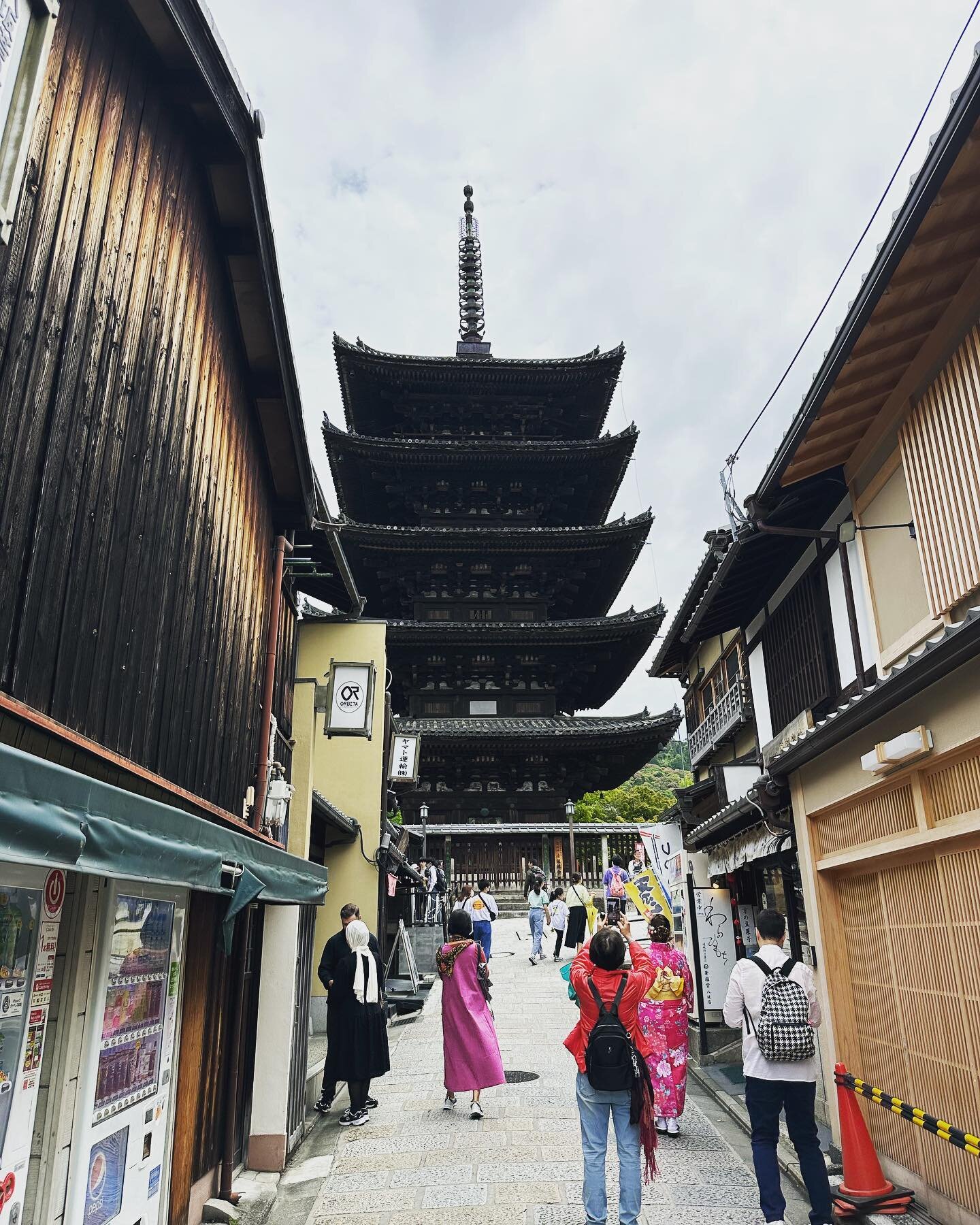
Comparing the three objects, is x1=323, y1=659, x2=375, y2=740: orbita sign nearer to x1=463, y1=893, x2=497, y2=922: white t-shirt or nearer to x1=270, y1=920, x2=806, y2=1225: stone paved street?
x1=270, y1=920, x2=806, y2=1225: stone paved street

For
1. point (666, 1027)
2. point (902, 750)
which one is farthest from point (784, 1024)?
point (666, 1027)

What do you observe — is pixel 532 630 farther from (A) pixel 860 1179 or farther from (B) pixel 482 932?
(A) pixel 860 1179

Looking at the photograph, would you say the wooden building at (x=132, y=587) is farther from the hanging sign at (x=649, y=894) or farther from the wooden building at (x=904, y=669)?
the hanging sign at (x=649, y=894)

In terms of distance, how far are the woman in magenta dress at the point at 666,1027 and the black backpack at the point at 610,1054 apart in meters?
2.57

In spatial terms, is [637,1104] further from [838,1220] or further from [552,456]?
[552,456]

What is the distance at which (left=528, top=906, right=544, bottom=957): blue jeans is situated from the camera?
18.9 m

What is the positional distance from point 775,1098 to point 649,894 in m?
8.06

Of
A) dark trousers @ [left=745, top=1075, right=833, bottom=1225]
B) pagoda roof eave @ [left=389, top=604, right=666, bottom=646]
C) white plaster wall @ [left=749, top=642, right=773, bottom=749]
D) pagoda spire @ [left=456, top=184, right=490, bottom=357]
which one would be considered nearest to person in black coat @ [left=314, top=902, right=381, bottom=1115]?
dark trousers @ [left=745, top=1075, right=833, bottom=1225]

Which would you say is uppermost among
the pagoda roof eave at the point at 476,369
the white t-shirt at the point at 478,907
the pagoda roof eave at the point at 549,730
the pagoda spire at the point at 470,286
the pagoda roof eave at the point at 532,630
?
the pagoda spire at the point at 470,286

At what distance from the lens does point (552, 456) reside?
30.1m

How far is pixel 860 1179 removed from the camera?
18.3ft

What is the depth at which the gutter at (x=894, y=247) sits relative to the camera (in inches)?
179

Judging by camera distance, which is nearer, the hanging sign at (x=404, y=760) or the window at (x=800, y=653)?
the window at (x=800, y=653)

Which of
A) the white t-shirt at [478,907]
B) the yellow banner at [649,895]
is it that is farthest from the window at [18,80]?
the white t-shirt at [478,907]
